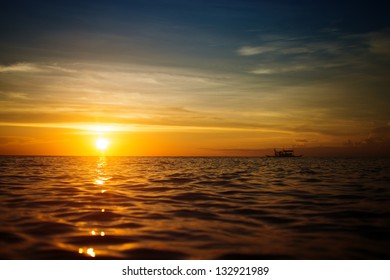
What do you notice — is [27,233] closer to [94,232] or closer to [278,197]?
[94,232]

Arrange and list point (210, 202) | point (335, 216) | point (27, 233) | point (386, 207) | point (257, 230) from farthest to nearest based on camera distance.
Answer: point (210, 202), point (386, 207), point (335, 216), point (257, 230), point (27, 233)

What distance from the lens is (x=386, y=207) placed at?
38.8 feet

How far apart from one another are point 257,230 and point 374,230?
3.18 m

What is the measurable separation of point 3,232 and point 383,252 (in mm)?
8889

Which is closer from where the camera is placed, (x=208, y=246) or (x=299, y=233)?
(x=208, y=246)

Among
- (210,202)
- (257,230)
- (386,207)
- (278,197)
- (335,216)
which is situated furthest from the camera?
(278,197)

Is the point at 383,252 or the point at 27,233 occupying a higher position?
the point at 27,233

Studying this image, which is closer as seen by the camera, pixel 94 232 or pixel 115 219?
pixel 94 232
